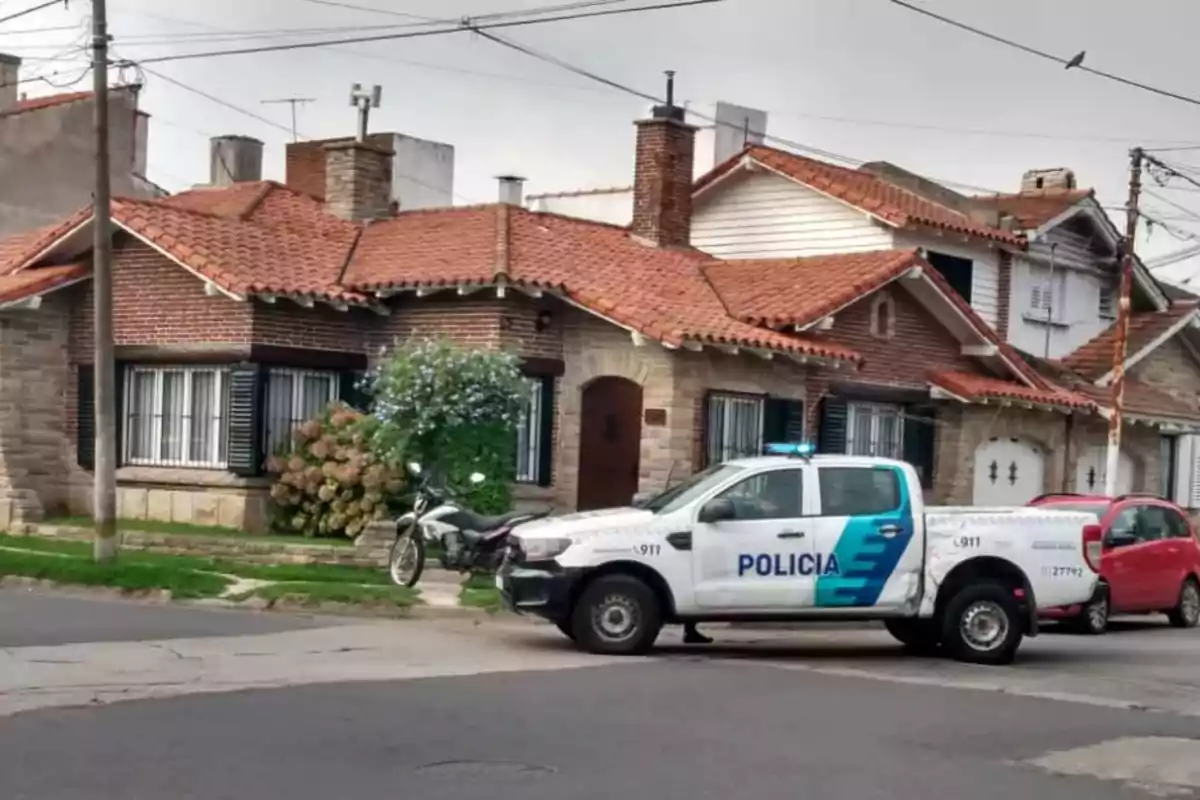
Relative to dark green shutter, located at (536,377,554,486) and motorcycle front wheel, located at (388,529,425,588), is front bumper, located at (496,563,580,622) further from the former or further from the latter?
dark green shutter, located at (536,377,554,486)

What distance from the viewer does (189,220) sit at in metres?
24.7

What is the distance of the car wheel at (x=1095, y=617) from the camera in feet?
66.3

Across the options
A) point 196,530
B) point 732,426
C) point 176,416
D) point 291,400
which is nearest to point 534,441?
point 732,426

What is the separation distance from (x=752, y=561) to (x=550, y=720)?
4.26 metres

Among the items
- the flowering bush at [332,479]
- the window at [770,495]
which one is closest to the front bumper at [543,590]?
the window at [770,495]

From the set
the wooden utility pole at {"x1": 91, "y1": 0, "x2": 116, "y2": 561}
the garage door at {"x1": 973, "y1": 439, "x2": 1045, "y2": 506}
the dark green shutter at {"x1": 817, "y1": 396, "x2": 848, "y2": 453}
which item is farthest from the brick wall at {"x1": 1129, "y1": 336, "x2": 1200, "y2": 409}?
the wooden utility pole at {"x1": 91, "y1": 0, "x2": 116, "y2": 561}

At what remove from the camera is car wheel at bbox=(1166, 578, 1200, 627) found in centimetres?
2205

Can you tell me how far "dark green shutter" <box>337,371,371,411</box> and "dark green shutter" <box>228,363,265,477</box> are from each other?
→ 148 cm

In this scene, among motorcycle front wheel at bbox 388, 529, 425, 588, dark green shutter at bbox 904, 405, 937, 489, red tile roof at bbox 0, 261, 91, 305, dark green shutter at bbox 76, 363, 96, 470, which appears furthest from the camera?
dark green shutter at bbox 904, 405, 937, 489

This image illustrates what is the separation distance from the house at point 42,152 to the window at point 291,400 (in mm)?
11830

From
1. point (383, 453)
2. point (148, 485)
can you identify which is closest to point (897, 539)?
point (383, 453)

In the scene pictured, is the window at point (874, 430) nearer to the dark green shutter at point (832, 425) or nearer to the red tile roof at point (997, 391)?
the dark green shutter at point (832, 425)

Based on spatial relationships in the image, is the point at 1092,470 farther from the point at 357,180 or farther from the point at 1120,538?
the point at 357,180

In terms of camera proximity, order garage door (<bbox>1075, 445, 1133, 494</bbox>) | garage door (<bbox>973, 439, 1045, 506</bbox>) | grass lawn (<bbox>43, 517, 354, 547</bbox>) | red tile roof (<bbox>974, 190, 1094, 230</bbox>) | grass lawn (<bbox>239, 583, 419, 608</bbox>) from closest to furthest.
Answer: grass lawn (<bbox>239, 583, 419, 608</bbox>) < grass lawn (<bbox>43, 517, 354, 547</bbox>) < garage door (<bbox>973, 439, 1045, 506</bbox>) < garage door (<bbox>1075, 445, 1133, 494</bbox>) < red tile roof (<bbox>974, 190, 1094, 230</bbox>)
